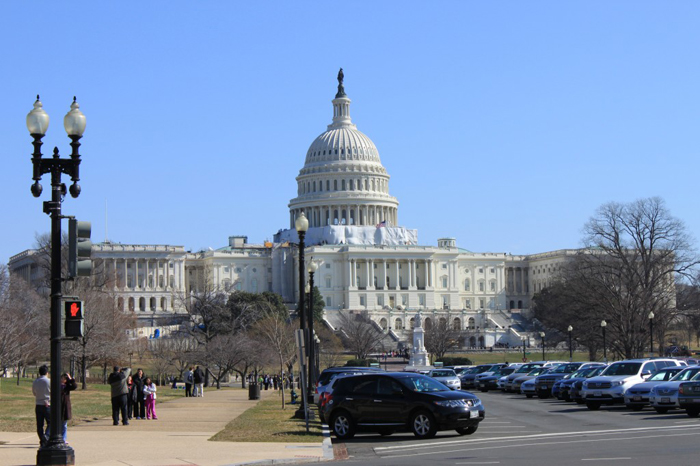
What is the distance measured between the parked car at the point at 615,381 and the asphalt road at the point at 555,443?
4.45ft

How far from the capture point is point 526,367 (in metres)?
56.8

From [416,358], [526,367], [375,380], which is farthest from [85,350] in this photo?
[416,358]

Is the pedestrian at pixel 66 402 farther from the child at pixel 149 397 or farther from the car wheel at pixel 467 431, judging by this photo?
the car wheel at pixel 467 431

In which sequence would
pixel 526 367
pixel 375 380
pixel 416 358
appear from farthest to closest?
pixel 416 358
pixel 526 367
pixel 375 380

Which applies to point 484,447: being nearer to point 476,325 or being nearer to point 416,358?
point 416,358

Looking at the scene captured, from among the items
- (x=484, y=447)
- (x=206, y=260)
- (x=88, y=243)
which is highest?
(x=206, y=260)

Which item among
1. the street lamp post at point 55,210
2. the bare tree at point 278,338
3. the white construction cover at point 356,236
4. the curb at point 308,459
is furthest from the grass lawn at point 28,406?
the white construction cover at point 356,236

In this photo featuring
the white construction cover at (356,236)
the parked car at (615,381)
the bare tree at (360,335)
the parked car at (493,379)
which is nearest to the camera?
the parked car at (615,381)

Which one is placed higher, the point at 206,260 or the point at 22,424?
the point at 206,260

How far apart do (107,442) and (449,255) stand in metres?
171

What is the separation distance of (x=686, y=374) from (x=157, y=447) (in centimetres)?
1684

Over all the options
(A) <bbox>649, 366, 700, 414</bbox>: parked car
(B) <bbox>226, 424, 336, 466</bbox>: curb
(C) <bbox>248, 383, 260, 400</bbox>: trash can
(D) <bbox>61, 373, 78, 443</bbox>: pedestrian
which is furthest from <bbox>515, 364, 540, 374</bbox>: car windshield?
(D) <bbox>61, 373, 78, 443</bbox>: pedestrian

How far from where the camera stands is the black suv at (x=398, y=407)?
27.4 m

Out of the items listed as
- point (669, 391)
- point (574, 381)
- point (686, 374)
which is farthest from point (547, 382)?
point (669, 391)
